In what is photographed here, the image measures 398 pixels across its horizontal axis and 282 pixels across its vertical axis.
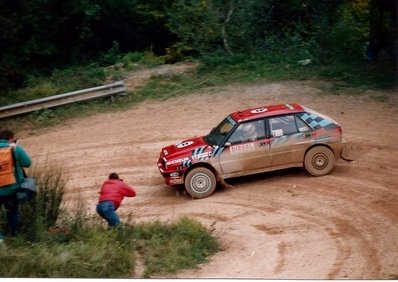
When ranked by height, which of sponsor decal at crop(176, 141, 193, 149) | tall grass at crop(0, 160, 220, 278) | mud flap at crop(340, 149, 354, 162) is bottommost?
tall grass at crop(0, 160, 220, 278)

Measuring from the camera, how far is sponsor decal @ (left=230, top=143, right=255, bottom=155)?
8414 mm

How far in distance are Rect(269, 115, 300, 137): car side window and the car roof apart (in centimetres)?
8

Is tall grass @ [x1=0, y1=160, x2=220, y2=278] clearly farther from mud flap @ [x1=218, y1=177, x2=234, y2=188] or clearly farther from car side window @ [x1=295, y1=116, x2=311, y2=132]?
car side window @ [x1=295, y1=116, x2=311, y2=132]

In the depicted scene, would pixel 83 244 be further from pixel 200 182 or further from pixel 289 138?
pixel 289 138

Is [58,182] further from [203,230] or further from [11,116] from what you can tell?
[203,230]

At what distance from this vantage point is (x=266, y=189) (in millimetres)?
7664

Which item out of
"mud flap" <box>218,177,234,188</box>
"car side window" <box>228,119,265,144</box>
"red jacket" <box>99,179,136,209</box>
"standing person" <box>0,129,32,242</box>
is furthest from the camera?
"car side window" <box>228,119,265,144</box>

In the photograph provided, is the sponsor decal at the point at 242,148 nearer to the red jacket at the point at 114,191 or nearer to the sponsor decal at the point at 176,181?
the sponsor decal at the point at 176,181

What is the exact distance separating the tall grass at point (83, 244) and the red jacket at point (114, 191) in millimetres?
299

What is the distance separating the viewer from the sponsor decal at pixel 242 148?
8414 mm

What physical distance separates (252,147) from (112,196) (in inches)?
69.5

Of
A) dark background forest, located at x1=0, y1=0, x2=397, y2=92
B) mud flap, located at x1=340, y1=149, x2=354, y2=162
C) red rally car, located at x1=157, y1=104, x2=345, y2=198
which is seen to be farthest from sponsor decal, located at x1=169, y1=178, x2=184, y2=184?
mud flap, located at x1=340, y1=149, x2=354, y2=162

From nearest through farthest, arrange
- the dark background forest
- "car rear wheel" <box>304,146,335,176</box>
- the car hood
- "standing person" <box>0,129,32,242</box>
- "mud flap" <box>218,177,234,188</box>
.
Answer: "standing person" <box>0,129,32,242</box>, "car rear wheel" <box>304,146,335,176</box>, the dark background forest, "mud flap" <box>218,177,234,188</box>, the car hood

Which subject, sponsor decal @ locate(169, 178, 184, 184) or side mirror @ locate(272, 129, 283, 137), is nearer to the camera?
sponsor decal @ locate(169, 178, 184, 184)
